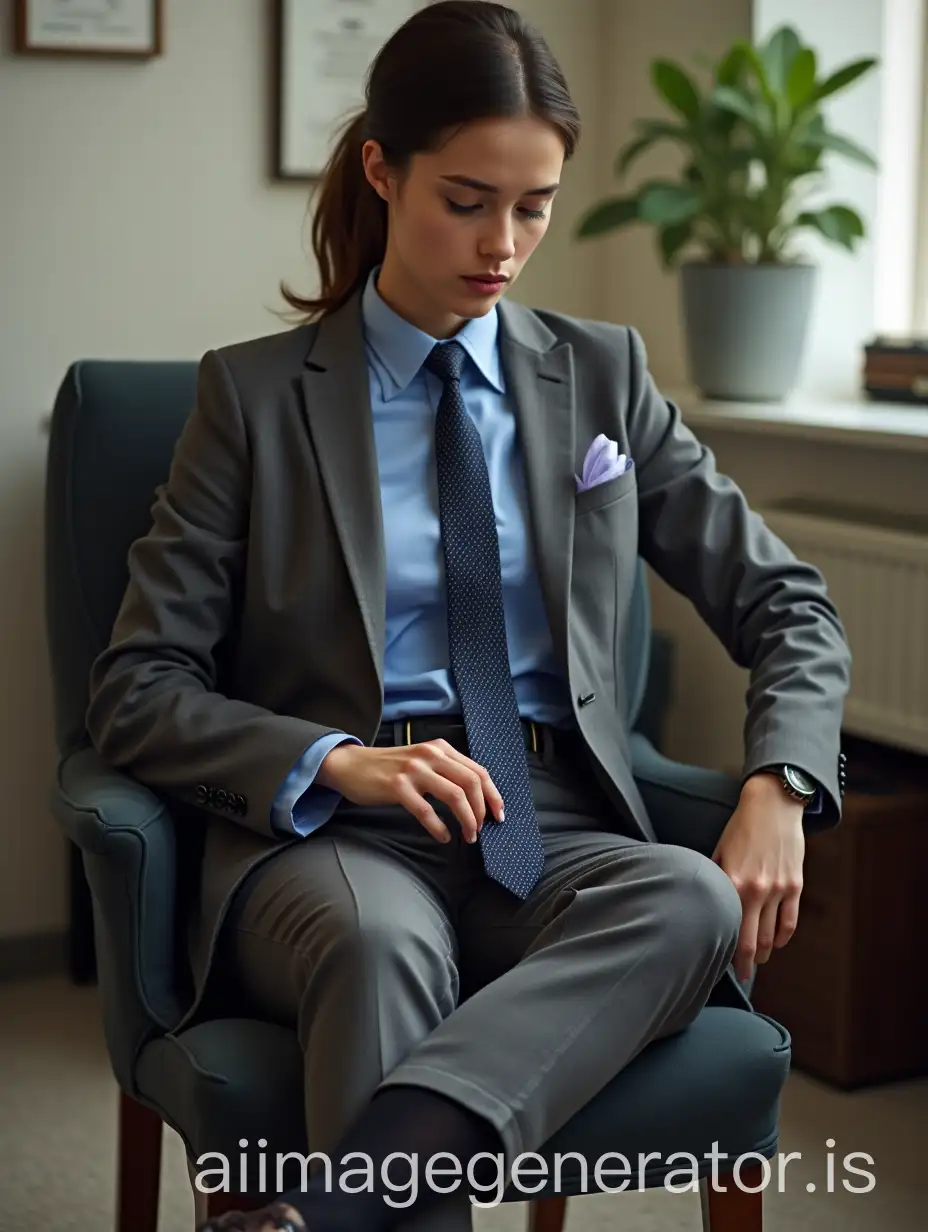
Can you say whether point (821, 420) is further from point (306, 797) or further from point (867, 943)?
point (306, 797)

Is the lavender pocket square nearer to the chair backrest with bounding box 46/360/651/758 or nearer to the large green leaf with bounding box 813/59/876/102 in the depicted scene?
the chair backrest with bounding box 46/360/651/758

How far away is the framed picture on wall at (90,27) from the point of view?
2484mm

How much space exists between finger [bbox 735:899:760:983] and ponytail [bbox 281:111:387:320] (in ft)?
2.50

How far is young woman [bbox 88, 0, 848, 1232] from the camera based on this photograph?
4.66 feet

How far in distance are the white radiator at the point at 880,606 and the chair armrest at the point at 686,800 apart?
0.73 m

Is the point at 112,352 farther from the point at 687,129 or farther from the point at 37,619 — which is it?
the point at 687,129

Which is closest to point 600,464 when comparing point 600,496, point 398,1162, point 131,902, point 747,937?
point 600,496

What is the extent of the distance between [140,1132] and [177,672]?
0.55m

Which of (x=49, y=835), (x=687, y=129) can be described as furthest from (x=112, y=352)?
(x=687, y=129)

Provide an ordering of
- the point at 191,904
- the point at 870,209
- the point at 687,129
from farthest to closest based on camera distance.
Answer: the point at 870,209
the point at 687,129
the point at 191,904

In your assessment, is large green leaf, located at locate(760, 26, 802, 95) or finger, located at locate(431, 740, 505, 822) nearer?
finger, located at locate(431, 740, 505, 822)

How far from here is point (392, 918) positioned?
1.41 m

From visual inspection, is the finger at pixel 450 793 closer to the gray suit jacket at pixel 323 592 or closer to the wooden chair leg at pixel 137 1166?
the gray suit jacket at pixel 323 592

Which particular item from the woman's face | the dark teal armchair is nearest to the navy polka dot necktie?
the woman's face
